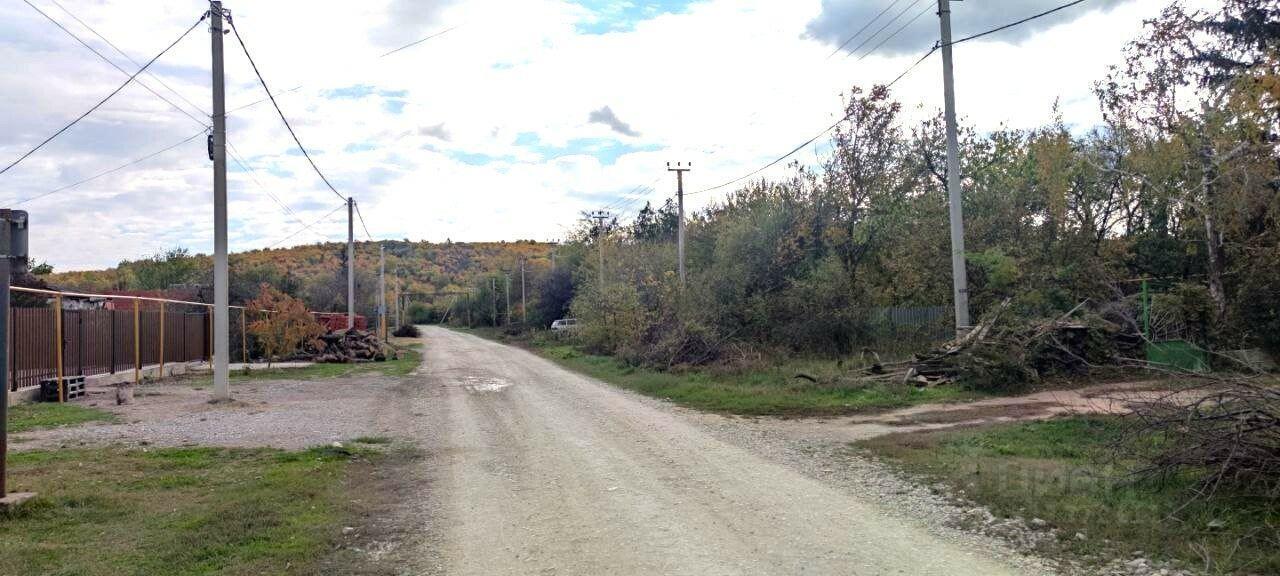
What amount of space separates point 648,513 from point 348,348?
26.8 m

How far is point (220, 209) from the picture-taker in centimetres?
1595

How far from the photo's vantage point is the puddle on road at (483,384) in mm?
19391

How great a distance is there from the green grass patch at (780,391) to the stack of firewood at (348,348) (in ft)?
40.1

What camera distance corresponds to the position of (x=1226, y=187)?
18.6m

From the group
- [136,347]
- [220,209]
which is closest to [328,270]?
[136,347]

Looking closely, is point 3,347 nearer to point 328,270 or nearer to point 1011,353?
point 1011,353

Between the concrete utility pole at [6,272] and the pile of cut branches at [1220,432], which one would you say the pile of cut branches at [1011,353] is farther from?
the concrete utility pole at [6,272]

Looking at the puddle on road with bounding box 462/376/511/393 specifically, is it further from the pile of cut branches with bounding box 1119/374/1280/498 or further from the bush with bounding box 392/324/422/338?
the bush with bounding box 392/324/422/338

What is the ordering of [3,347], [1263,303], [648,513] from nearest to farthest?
1. [3,347]
2. [648,513]
3. [1263,303]

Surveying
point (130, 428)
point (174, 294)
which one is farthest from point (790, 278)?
point (174, 294)

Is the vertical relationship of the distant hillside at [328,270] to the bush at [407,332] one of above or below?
above

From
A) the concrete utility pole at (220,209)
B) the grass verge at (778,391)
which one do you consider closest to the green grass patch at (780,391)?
the grass verge at (778,391)

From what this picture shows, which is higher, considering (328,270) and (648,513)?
(328,270)

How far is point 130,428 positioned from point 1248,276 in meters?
22.3
